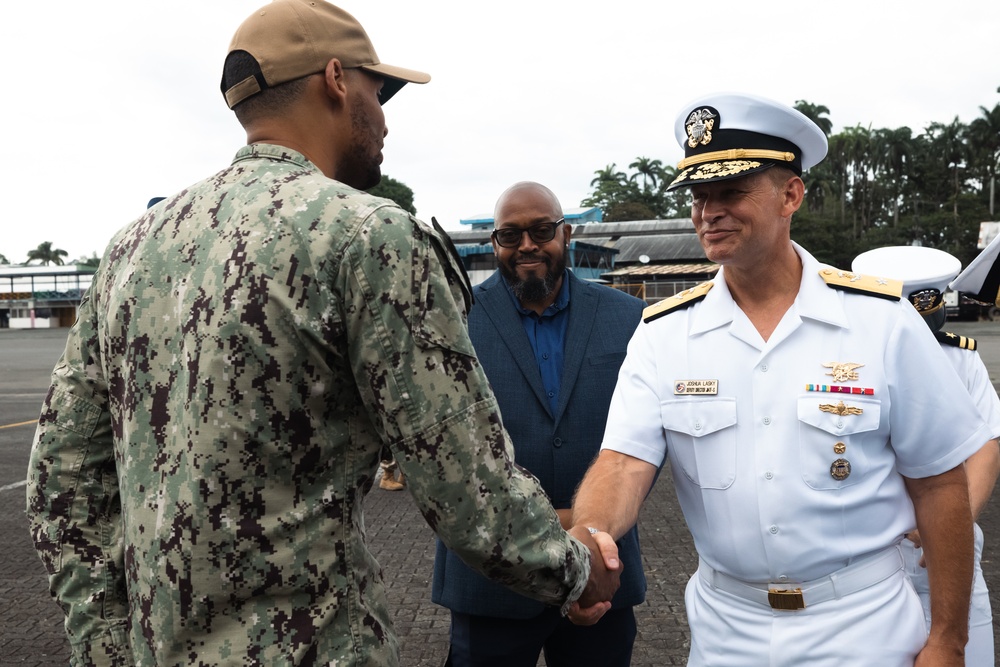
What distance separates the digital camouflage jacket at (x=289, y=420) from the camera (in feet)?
5.22

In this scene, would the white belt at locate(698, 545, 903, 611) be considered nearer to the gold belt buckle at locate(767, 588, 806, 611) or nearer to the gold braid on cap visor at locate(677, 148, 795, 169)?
the gold belt buckle at locate(767, 588, 806, 611)

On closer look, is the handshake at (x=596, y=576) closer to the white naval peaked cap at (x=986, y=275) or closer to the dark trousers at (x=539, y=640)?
the dark trousers at (x=539, y=640)

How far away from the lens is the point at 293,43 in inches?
70.9

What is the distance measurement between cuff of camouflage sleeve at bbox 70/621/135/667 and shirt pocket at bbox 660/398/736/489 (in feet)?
4.43

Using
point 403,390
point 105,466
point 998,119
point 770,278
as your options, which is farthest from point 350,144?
point 998,119

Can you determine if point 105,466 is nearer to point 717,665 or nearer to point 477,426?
point 477,426

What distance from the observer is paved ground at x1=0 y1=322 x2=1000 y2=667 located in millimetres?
4477

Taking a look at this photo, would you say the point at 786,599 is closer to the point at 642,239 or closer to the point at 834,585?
the point at 834,585

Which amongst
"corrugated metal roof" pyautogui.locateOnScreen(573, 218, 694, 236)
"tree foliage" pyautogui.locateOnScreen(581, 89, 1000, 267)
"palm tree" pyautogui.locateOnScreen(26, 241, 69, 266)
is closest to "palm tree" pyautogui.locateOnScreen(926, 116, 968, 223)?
"tree foliage" pyautogui.locateOnScreen(581, 89, 1000, 267)

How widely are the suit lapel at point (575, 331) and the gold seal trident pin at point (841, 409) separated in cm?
120

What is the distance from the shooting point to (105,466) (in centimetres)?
192

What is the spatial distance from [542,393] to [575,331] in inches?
11.1

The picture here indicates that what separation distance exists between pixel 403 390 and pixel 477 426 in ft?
0.51

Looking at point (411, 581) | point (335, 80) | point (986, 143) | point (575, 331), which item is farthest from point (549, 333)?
point (986, 143)
